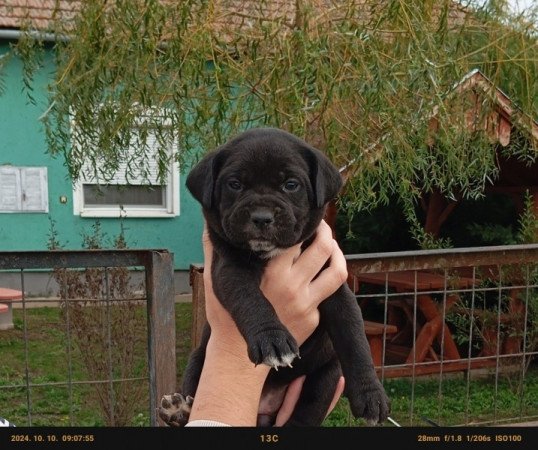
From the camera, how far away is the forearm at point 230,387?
215 centimetres

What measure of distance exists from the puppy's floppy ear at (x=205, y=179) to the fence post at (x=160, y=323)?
82cm

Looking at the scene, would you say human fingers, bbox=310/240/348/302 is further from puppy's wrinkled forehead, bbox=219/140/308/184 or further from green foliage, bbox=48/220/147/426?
green foliage, bbox=48/220/147/426

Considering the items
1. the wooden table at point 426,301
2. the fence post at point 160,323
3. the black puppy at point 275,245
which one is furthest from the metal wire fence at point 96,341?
the wooden table at point 426,301

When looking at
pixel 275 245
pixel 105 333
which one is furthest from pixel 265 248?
pixel 105 333

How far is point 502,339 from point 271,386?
5656 millimetres

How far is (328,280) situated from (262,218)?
1.32ft

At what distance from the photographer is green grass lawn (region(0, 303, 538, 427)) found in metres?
5.50

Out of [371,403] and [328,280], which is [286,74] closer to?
[328,280]

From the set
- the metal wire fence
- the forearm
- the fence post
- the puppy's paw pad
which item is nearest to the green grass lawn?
the metal wire fence

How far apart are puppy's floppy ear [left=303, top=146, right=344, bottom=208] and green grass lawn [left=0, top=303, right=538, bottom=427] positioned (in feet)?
9.06

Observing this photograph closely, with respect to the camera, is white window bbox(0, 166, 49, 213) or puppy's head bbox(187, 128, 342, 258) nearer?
puppy's head bbox(187, 128, 342, 258)

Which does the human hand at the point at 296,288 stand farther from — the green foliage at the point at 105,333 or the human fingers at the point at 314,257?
the green foliage at the point at 105,333

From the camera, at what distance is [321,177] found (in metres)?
2.40

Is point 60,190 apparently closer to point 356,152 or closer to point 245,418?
point 356,152
